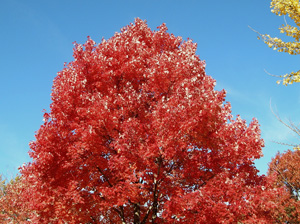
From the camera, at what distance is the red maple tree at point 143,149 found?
908 cm

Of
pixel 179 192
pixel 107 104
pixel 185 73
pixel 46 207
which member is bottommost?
pixel 46 207

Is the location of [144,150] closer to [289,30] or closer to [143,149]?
[143,149]

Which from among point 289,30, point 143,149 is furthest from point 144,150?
point 289,30

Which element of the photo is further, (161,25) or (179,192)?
(161,25)

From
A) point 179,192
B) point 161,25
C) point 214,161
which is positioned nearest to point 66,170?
point 179,192

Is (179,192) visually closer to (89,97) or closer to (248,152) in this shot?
(248,152)

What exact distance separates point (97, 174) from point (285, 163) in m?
34.9

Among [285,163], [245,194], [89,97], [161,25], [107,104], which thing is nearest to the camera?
[245,194]

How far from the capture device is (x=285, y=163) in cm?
3659

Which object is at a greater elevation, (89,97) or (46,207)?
(89,97)

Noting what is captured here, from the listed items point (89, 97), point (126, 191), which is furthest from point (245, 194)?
point (89, 97)

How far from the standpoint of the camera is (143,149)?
925 centimetres

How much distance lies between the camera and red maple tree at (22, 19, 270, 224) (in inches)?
357

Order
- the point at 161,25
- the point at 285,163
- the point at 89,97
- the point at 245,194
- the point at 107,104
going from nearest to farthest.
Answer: the point at 245,194
the point at 107,104
the point at 89,97
the point at 161,25
the point at 285,163
